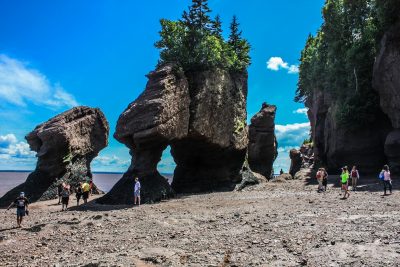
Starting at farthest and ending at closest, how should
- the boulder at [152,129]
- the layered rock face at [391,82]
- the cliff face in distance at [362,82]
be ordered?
the cliff face in distance at [362,82]
the layered rock face at [391,82]
the boulder at [152,129]

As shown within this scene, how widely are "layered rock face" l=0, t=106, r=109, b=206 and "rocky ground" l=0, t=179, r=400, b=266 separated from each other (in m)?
13.9

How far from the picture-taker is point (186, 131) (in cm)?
3844

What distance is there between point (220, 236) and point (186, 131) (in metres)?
21.2

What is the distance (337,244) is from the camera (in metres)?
15.0

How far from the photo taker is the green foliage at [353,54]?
46938mm

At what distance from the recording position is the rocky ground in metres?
14.4

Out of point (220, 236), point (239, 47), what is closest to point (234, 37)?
point (239, 47)

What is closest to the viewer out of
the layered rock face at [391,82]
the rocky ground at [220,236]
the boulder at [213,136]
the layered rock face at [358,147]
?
the rocky ground at [220,236]

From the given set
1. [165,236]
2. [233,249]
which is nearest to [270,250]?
[233,249]

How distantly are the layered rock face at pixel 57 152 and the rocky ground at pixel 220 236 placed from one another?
1385 centimetres

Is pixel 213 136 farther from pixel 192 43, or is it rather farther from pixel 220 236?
pixel 220 236

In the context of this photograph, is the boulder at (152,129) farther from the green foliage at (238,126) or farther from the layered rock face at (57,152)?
the layered rock face at (57,152)

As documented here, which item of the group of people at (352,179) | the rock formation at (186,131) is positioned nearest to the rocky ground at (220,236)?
the group of people at (352,179)

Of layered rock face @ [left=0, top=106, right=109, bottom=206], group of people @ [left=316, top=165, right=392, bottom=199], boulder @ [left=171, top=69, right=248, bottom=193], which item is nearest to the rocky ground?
group of people @ [left=316, top=165, right=392, bottom=199]
